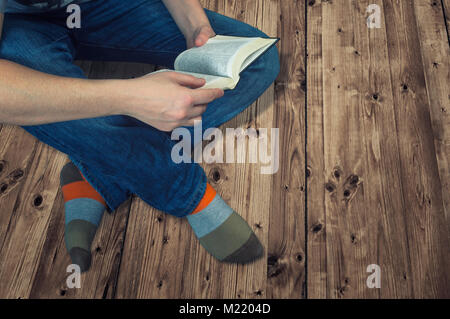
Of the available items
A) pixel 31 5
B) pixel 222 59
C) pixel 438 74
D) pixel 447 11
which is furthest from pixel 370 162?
pixel 31 5

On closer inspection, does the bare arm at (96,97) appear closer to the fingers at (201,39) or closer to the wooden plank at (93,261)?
the fingers at (201,39)

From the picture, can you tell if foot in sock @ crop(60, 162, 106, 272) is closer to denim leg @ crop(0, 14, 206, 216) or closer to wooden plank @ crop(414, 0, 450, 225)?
denim leg @ crop(0, 14, 206, 216)

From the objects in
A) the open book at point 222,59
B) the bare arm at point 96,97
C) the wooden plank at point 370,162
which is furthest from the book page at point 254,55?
the wooden plank at point 370,162

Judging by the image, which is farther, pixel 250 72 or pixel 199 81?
pixel 250 72

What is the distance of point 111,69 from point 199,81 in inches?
22.1

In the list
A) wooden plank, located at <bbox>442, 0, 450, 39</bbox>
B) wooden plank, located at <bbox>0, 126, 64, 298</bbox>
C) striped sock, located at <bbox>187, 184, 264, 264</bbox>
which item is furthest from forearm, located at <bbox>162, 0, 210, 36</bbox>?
wooden plank, located at <bbox>442, 0, 450, 39</bbox>

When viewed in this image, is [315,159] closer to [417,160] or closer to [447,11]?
[417,160]

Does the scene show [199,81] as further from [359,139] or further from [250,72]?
[359,139]

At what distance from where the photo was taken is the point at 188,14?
31.5 inches

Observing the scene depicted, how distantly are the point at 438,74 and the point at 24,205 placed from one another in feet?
4.21
